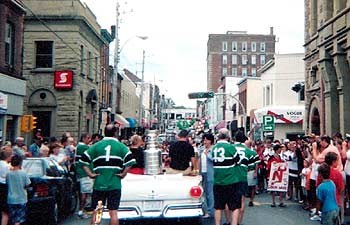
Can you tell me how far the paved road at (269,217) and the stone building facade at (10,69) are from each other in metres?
11.7

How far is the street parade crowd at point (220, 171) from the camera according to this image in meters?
8.98

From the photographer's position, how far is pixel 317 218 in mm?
12711

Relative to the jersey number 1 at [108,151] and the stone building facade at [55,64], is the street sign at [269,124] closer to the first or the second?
the stone building facade at [55,64]

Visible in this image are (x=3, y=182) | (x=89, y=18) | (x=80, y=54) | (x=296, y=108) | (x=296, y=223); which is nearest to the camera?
(x=3, y=182)

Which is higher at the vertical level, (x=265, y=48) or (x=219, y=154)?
(x=265, y=48)

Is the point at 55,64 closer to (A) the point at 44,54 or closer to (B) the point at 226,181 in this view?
(A) the point at 44,54

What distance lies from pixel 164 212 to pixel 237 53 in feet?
387

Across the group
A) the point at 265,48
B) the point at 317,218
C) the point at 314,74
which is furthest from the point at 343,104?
the point at 265,48

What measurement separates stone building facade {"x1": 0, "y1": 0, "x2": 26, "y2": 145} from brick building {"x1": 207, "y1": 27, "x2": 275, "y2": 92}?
101 m

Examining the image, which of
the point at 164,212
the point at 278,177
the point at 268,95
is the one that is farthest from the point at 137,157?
the point at 268,95

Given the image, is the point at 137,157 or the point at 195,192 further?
the point at 137,157

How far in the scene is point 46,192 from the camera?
11.3m

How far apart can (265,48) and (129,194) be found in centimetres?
11722

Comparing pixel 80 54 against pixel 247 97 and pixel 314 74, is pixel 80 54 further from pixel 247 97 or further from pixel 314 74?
pixel 247 97
